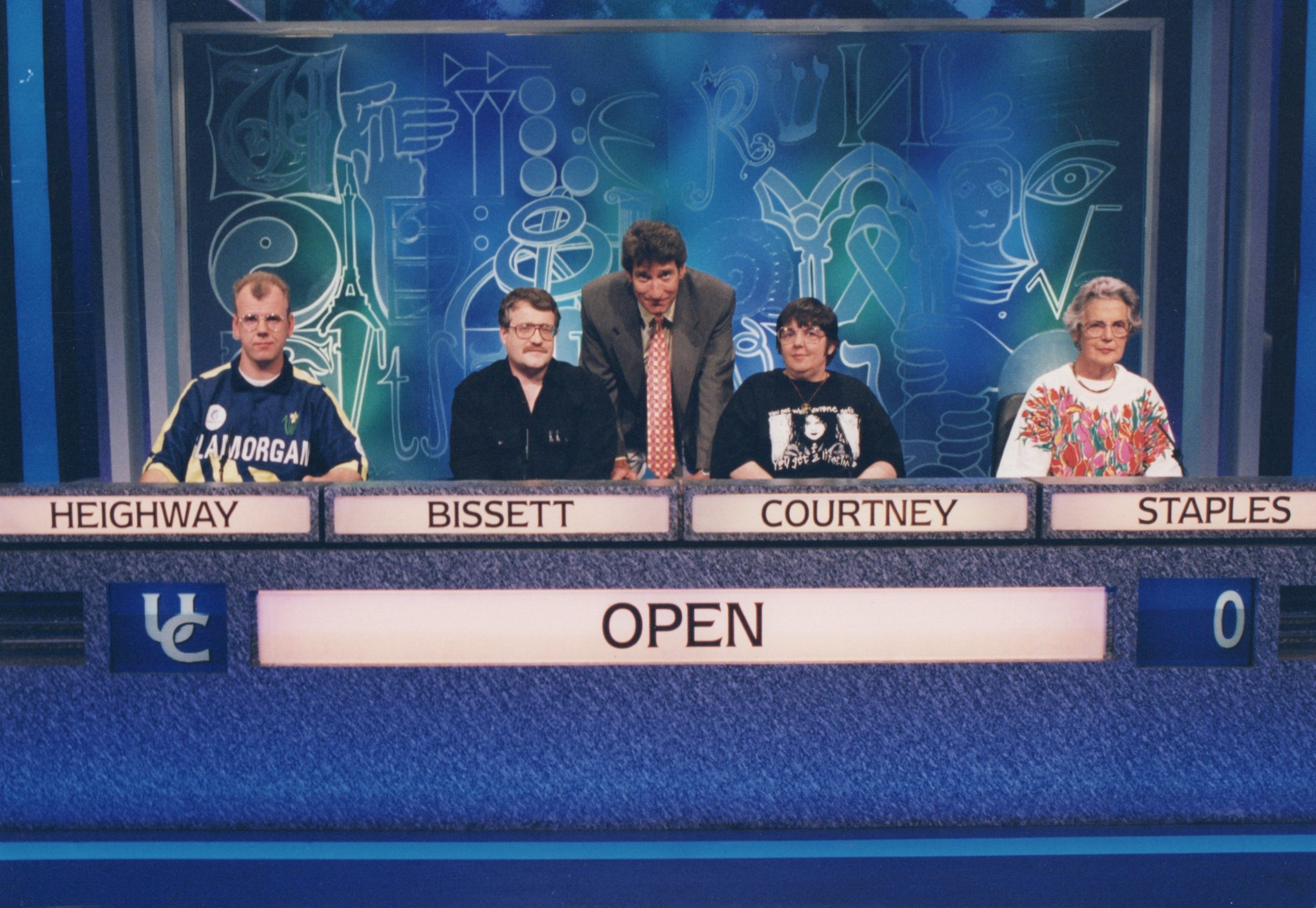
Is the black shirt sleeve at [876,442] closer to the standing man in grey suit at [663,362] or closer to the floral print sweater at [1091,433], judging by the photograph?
the floral print sweater at [1091,433]

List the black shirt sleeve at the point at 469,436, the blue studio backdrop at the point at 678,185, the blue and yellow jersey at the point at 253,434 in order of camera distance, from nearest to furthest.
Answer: the blue and yellow jersey at the point at 253,434
the black shirt sleeve at the point at 469,436
the blue studio backdrop at the point at 678,185

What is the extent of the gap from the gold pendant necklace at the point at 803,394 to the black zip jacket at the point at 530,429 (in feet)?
1.76

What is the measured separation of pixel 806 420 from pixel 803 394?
0.08 metres

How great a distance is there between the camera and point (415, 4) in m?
5.02

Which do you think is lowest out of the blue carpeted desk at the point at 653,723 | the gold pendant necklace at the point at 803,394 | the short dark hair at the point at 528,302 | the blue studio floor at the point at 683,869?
the blue studio floor at the point at 683,869

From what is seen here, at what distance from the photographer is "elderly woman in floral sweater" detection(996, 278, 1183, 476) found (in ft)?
8.45

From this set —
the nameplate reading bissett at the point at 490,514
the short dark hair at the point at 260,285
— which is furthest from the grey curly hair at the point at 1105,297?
the short dark hair at the point at 260,285

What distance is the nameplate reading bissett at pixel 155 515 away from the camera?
151cm

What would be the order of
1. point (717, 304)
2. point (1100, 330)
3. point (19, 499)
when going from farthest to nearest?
point (717, 304) → point (1100, 330) → point (19, 499)

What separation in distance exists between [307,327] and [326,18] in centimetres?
155

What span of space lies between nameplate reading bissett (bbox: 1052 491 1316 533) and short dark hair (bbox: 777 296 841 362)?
4.37ft

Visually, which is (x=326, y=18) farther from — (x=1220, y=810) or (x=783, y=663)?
(x=1220, y=810)

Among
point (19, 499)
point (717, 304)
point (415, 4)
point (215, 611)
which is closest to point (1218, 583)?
point (215, 611)

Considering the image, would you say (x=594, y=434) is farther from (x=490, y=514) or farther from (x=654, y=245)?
(x=490, y=514)
